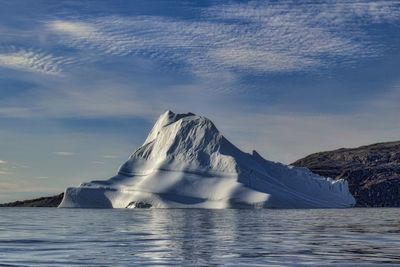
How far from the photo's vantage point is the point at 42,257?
21000mm

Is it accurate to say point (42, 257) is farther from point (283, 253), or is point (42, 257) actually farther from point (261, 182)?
point (261, 182)

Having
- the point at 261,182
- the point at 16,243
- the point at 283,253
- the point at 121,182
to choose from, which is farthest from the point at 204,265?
the point at 121,182

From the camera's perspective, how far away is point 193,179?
115m

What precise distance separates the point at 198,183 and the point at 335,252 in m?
92.9

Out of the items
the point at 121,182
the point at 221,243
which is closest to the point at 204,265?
the point at 221,243

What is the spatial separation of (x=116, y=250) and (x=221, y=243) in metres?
5.53

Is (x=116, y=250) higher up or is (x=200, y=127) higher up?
(x=200, y=127)

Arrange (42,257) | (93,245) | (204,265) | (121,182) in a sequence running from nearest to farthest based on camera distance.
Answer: (204,265) → (42,257) → (93,245) → (121,182)

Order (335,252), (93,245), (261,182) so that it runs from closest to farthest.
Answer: (335,252), (93,245), (261,182)

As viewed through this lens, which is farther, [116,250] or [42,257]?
[116,250]

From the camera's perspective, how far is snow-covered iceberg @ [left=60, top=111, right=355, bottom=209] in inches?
4414

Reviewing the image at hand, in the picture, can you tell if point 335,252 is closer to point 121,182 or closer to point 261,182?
point 261,182

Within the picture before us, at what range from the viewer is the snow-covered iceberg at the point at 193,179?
112125 millimetres

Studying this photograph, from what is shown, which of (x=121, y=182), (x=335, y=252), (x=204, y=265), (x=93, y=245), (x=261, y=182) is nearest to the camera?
(x=204, y=265)
